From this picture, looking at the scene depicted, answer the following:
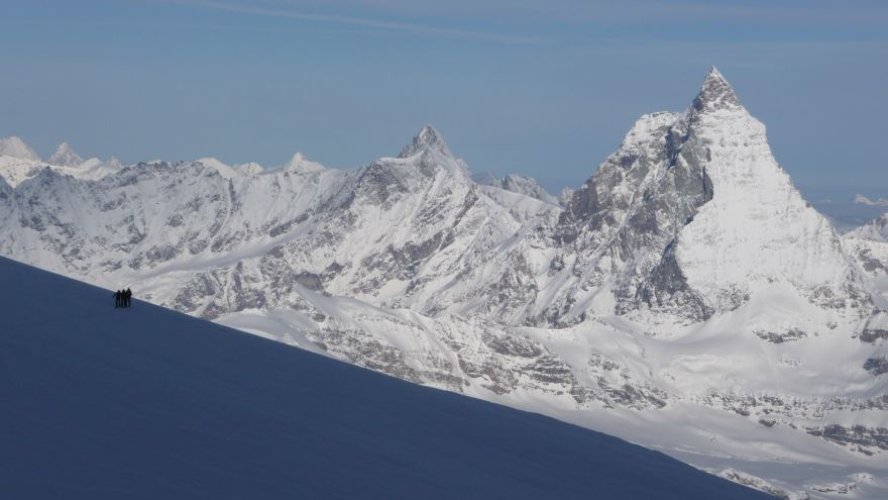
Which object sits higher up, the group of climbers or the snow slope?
the group of climbers

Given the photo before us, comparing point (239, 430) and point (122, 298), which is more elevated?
point (122, 298)

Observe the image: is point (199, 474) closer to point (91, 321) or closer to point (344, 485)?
point (344, 485)

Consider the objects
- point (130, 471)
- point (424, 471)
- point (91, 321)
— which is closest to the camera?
point (130, 471)

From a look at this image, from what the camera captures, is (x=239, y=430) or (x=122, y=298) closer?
(x=239, y=430)

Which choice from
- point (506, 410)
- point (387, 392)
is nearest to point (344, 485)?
point (387, 392)

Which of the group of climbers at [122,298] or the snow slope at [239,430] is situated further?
the group of climbers at [122,298]

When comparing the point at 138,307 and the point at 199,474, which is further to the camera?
the point at 138,307

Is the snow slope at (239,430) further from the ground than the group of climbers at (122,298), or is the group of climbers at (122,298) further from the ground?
the group of climbers at (122,298)

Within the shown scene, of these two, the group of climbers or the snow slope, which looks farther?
the group of climbers
